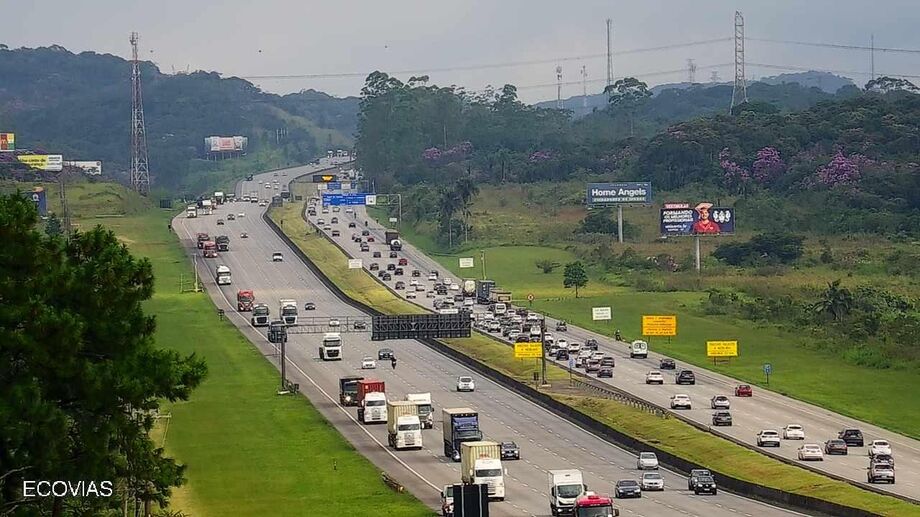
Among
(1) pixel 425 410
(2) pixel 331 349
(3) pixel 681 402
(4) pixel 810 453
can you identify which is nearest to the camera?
(4) pixel 810 453

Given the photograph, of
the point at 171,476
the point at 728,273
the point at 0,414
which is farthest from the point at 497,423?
the point at 728,273

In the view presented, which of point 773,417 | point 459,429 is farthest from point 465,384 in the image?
point 459,429

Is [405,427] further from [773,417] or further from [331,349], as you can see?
[331,349]

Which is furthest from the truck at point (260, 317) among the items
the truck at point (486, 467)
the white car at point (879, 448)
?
the truck at point (486, 467)

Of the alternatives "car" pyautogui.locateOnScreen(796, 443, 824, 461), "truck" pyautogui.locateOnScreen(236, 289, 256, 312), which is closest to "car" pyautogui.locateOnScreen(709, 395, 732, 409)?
"car" pyautogui.locateOnScreen(796, 443, 824, 461)

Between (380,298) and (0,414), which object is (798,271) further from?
(0,414)
